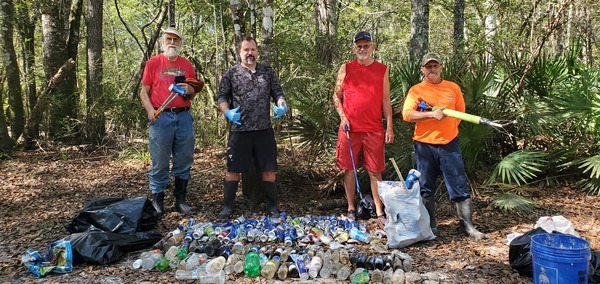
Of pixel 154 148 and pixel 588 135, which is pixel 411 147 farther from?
pixel 154 148

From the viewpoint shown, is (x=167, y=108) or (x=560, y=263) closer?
(x=560, y=263)

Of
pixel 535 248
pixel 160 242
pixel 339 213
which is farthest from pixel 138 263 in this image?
pixel 535 248

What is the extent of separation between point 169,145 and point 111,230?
1068 mm

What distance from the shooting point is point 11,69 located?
25.6ft

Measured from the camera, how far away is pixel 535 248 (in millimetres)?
2787

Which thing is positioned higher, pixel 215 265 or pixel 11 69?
pixel 11 69

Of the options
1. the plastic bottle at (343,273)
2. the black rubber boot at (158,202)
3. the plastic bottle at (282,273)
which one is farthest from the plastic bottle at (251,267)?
the black rubber boot at (158,202)

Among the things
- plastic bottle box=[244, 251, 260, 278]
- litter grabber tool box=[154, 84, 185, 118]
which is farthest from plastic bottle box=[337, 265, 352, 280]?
litter grabber tool box=[154, 84, 185, 118]

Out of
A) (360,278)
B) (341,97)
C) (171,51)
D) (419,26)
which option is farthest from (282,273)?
(419,26)

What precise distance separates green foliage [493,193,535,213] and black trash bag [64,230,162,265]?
12.0 ft

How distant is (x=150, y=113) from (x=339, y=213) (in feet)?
7.54

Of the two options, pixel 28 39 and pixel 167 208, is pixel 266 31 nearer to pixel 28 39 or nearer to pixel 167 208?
pixel 167 208

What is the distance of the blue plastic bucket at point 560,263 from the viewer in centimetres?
263

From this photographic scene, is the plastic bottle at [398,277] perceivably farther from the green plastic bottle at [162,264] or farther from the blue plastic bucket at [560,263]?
the green plastic bottle at [162,264]
